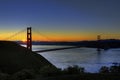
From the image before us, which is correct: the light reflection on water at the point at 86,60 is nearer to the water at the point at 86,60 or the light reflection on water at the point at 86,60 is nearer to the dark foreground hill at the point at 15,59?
the water at the point at 86,60

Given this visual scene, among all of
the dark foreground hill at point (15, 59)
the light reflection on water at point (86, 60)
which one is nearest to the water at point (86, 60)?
the light reflection on water at point (86, 60)

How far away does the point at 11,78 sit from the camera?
9.14m

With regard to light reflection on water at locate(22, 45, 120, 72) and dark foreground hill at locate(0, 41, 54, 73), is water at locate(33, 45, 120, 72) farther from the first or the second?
dark foreground hill at locate(0, 41, 54, 73)

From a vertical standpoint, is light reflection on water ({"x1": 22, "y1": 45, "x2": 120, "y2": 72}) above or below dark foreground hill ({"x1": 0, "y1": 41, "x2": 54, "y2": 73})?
below

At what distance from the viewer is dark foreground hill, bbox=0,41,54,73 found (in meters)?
17.0

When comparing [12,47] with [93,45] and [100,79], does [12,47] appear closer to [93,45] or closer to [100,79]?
[100,79]

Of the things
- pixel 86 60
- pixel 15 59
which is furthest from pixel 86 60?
pixel 15 59

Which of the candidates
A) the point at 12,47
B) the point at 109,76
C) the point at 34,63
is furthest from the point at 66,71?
the point at 12,47

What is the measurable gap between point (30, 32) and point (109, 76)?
3350 centimetres

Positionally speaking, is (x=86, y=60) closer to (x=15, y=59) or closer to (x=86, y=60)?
(x=86, y=60)

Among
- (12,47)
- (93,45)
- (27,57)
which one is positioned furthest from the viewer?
(93,45)

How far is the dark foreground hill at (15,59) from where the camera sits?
17041 mm

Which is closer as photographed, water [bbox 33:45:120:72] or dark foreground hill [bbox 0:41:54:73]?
dark foreground hill [bbox 0:41:54:73]

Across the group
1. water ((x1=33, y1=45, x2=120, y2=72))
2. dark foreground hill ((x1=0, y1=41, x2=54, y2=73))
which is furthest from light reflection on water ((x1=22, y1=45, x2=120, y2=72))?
dark foreground hill ((x1=0, y1=41, x2=54, y2=73))
